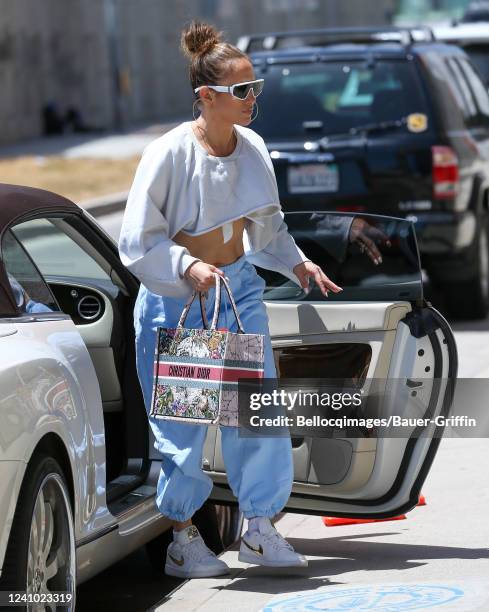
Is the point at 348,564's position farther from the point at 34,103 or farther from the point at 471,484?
the point at 34,103

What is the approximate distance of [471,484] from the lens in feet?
20.8

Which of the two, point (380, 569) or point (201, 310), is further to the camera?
point (380, 569)

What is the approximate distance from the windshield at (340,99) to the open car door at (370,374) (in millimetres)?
5597

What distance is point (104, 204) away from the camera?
21219mm

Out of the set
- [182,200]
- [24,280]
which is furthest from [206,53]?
[24,280]

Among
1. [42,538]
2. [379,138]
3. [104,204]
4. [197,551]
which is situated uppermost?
[379,138]

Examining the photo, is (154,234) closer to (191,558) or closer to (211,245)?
(211,245)

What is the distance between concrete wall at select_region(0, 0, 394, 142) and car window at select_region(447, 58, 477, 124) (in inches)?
932

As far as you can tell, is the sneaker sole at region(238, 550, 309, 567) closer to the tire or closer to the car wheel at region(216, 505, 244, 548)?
the car wheel at region(216, 505, 244, 548)

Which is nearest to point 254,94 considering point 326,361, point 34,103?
point 326,361

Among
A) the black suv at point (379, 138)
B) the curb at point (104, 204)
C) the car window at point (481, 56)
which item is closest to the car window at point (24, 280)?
the black suv at point (379, 138)

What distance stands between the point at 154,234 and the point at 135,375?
1.97 ft

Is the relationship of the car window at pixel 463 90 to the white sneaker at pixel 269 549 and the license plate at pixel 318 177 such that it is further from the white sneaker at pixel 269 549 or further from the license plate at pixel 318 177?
the white sneaker at pixel 269 549

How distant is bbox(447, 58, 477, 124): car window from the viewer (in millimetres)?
11672
